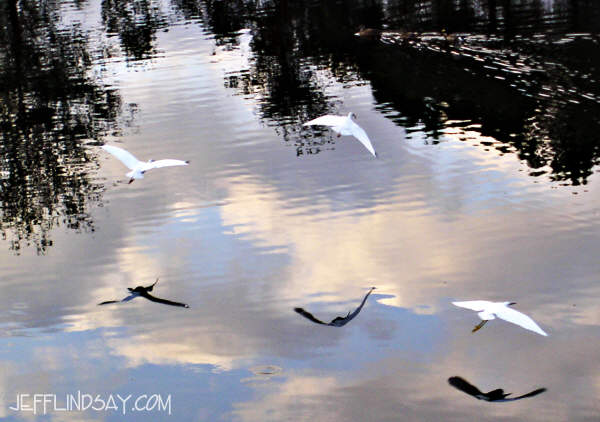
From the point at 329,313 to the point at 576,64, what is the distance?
20449 millimetres

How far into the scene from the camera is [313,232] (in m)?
19.6

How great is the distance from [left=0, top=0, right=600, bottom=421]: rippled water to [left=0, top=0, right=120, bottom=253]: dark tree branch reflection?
15 centimetres

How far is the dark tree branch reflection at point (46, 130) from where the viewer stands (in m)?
22.2

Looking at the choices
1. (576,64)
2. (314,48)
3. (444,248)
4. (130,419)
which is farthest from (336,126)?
(314,48)

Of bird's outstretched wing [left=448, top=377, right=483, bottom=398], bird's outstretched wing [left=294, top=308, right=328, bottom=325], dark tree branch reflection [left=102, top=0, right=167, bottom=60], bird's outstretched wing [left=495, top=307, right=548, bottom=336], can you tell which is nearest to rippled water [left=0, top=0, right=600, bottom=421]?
bird's outstretched wing [left=448, top=377, right=483, bottom=398]

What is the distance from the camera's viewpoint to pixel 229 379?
14.1 metres

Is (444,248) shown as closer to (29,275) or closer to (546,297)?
(546,297)

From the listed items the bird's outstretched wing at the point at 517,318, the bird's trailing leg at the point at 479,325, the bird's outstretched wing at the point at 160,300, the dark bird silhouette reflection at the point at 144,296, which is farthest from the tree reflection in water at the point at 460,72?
the bird's outstretched wing at the point at 160,300

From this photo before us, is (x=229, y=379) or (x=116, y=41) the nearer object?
(x=229, y=379)

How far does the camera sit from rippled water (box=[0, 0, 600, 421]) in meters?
13.9

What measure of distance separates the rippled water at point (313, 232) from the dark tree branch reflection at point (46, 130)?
15 cm

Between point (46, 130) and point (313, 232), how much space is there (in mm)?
16714

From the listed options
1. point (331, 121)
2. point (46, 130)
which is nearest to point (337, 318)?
point (331, 121)

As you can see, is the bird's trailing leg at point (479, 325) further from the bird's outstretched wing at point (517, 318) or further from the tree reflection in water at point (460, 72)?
the tree reflection in water at point (460, 72)
